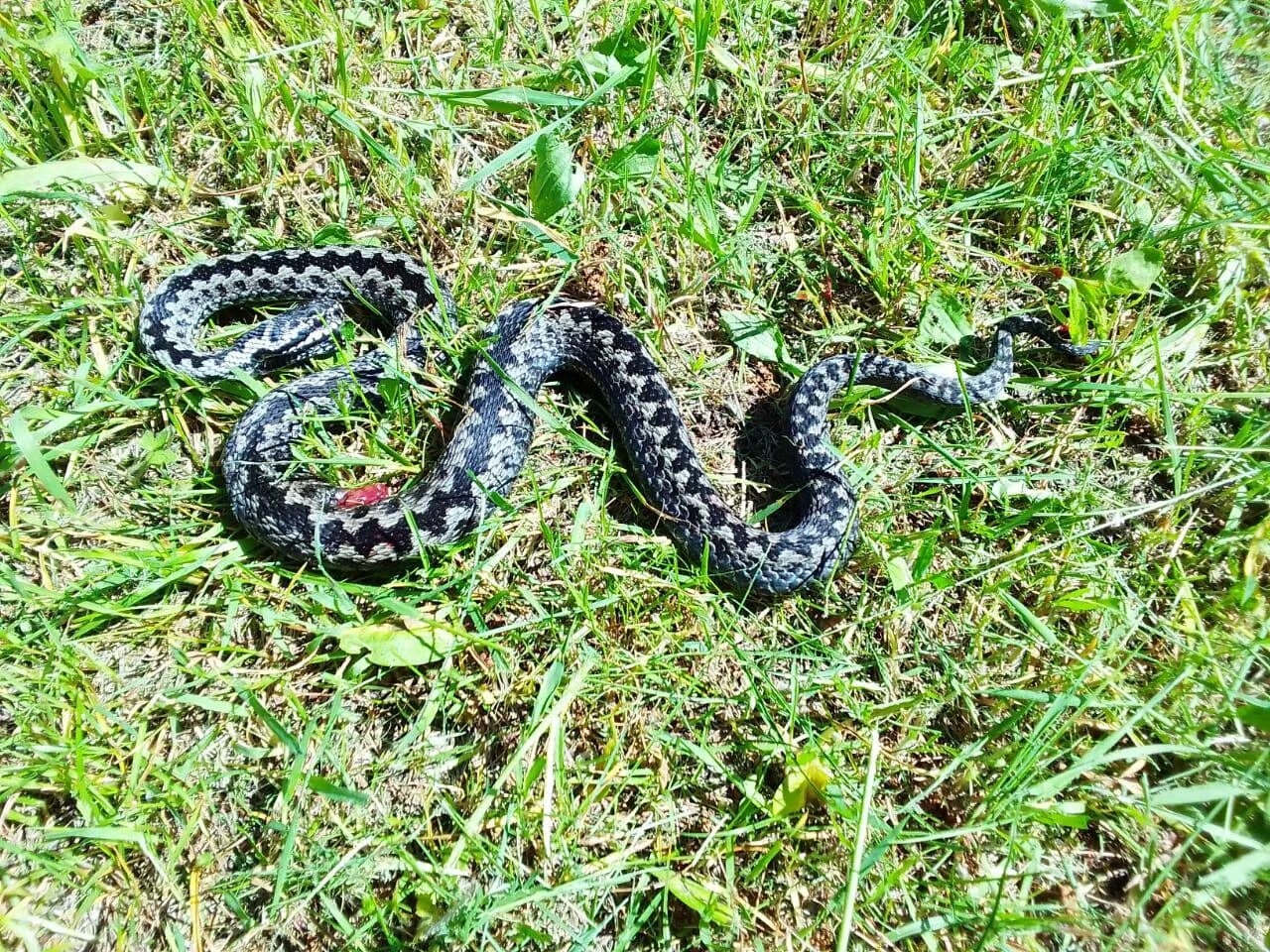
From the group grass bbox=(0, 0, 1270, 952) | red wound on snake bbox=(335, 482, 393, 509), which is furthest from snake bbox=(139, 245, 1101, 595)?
grass bbox=(0, 0, 1270, 952)

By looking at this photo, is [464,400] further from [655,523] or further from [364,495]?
[655,523]

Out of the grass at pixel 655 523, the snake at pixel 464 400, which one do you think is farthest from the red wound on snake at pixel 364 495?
the grass at pixel 655 523

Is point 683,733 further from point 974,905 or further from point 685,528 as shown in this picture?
point 974,905

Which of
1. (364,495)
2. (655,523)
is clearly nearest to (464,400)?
(364,495)

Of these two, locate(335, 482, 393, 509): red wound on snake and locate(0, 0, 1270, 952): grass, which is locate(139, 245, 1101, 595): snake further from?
locate(0, 0, 1270, 952): grass

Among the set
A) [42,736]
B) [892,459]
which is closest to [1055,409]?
[892,459]
